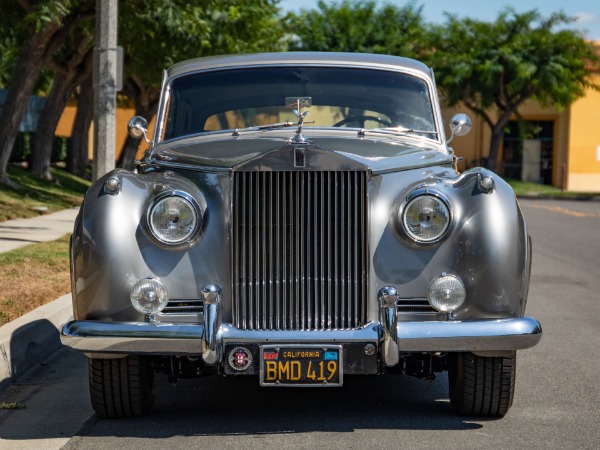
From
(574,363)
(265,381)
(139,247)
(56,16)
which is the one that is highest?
(56,16)

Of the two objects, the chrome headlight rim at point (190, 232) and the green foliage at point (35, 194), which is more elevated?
the chrome headlight rim at point (190, 232)

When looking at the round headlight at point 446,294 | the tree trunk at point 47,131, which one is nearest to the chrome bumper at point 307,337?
the round headlight at point 446,294

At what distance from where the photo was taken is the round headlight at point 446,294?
5.17 metres

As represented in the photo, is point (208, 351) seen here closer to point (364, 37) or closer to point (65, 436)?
point (65, 436)

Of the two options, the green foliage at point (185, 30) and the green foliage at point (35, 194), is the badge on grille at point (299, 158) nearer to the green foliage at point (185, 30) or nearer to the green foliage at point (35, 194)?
the green foliage at point (35, 194)

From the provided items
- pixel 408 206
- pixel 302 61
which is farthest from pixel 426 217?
pixel 302 61

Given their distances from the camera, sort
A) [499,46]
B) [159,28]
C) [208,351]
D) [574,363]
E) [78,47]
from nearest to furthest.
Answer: [208,351]
[574,363]
[159,28]
[78,47]
[499,46]

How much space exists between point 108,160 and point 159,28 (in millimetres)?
10621

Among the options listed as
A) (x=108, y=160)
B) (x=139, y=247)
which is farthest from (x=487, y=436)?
(x=108, y=160)

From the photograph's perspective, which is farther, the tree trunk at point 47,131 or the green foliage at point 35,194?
the tree trunk at point 47,131

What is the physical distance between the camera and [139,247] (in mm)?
5234

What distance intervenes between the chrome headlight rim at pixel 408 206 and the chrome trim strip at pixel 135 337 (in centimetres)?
107

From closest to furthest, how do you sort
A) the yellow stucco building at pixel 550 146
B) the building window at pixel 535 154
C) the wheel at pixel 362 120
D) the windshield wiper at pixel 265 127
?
the windshield wiper at pixel 265 127
the wheel at pixel 362 120
the yellow stucco building at pixel 550 146
the building window at pixel 535 154

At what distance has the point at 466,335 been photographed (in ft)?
16.6
